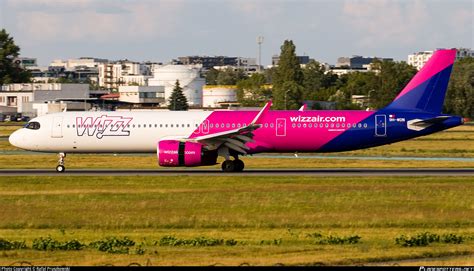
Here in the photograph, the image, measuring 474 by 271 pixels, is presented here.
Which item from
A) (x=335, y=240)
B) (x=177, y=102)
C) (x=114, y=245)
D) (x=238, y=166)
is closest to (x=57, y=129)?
(x=238, y=166)

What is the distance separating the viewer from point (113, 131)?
5197 cm

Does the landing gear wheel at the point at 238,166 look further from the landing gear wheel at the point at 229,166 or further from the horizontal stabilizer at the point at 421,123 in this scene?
the horizontal stabilizer at the point at 421,123

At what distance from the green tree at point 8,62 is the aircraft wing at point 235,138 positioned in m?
116

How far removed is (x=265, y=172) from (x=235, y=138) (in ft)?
8.63

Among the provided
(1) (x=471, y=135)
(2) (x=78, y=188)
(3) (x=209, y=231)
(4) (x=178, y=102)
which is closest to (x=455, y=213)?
(3) (x=209, y=231)

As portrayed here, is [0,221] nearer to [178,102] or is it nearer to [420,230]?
[420,230]

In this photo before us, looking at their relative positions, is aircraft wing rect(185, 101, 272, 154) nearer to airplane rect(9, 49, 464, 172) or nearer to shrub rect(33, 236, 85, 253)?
airplane rect(9, 49, 464, 172)

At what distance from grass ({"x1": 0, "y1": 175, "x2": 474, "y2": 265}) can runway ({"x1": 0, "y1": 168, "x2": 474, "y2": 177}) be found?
9.41ft

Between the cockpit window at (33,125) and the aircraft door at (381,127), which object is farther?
the cockpit window at (33,125)

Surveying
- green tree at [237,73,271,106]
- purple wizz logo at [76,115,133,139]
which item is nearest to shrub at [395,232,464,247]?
purple wizz logo at [76,115,133,139]

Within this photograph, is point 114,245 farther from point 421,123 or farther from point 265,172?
point 421,123

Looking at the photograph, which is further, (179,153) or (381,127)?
(381,127)

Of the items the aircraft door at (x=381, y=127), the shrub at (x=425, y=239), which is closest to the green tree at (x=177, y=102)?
the aircraft door at (x=381, y=127)

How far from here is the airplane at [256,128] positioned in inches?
2012
